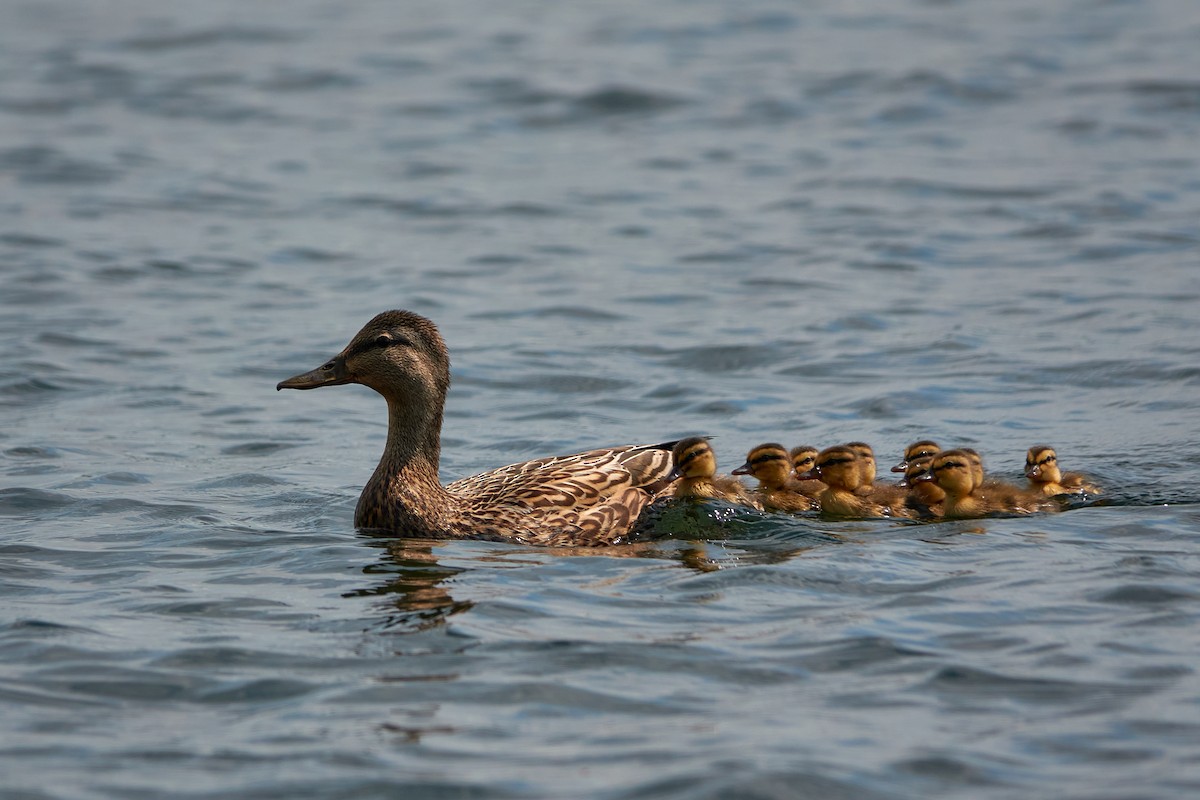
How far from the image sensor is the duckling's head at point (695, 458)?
10148 mm

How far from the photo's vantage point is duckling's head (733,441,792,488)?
1023 centimetres

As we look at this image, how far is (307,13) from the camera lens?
101 feet

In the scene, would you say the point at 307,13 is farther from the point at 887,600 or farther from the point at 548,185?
the point at 887,600

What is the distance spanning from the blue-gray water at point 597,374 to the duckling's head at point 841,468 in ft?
1.06

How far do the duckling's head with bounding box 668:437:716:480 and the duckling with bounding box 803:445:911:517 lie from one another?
65 centimetres

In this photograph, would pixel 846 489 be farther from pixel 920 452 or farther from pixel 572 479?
pixel 572 479

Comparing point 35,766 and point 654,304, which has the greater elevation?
point 654,304

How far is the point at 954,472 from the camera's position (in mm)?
9930

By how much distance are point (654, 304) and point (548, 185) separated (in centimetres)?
512

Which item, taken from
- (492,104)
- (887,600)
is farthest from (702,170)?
(887,600)


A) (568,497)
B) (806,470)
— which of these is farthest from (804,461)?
(568,497)

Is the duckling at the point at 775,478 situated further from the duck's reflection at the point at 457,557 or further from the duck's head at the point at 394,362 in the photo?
the duck's head at the point at 394,362

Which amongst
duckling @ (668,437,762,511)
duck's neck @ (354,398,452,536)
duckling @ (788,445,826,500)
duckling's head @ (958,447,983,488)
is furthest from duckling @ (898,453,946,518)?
duck's neck @ (354,398,452,536)

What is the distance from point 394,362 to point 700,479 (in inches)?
75.6
